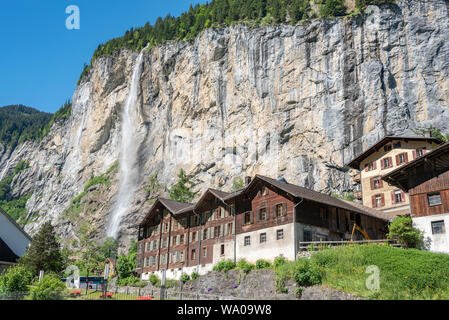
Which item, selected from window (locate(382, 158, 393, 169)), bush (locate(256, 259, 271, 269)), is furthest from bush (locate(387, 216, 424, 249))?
window (locate(382, 158, 393, 169))

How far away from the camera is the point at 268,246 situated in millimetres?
38562

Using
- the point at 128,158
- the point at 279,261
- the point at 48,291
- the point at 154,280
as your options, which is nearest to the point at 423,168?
the point at 279,261

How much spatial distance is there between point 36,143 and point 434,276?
16005 centimetres

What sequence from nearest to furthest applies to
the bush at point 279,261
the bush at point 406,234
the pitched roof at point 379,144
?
the bush at point 406,234 < the bush at point 279,261 < the pitched roof at point 379,144

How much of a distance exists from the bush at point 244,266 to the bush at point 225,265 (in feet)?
2.20

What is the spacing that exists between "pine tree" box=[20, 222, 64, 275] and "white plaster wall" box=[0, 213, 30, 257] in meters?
8.77

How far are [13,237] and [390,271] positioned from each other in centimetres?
5088

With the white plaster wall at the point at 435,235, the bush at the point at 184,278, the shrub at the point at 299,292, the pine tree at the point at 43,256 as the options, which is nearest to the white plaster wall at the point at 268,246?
the shrub at the point at 299,292

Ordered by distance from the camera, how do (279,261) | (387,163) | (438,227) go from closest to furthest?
(438,227) → (279,261) → (387,163)

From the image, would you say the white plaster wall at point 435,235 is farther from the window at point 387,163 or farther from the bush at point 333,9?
the bush at point 333,9

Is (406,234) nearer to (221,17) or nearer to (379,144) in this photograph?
(379,144)

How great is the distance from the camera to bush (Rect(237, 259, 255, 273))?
36934mm

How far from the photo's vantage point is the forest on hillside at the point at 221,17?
8619 centimetres
